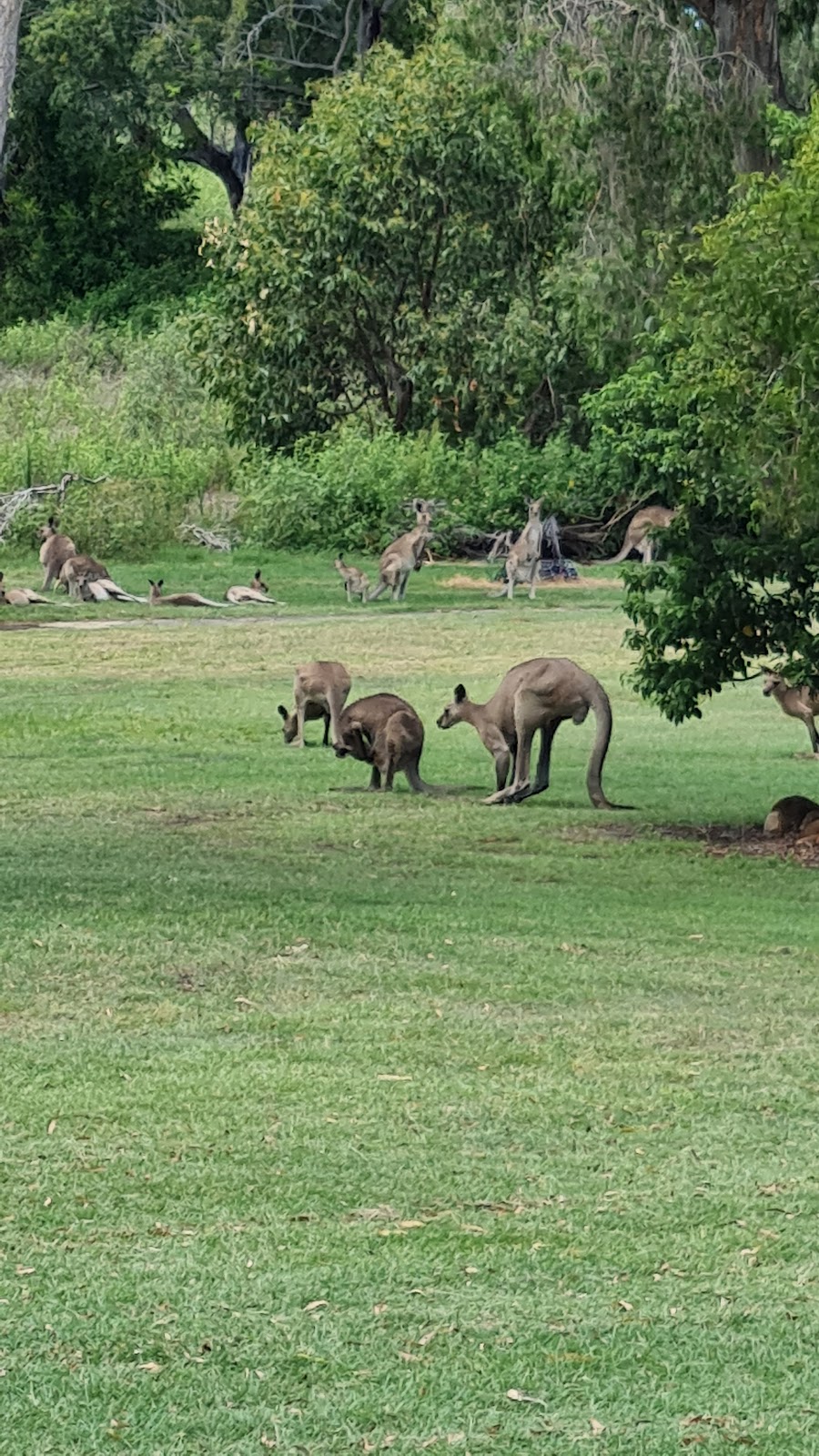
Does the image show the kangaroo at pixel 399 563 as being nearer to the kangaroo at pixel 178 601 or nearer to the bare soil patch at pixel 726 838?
the kangaroo at pixel 178 601

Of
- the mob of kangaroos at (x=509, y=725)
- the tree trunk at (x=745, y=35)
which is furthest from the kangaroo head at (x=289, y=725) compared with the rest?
the tree trunk at (x=745, y=35)

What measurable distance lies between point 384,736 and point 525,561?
15.6 m

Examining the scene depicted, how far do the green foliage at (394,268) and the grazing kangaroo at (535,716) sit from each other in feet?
67.4

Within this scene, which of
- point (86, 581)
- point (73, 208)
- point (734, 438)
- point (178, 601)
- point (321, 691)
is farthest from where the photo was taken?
point (73, 208)

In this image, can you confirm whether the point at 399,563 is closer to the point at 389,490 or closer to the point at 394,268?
the point at 389,490

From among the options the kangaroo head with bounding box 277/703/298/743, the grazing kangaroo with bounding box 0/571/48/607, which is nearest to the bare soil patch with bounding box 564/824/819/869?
the kangaroo head with bounding box 277/703/298/743

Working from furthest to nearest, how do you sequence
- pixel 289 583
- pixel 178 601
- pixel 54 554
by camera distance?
1. pixel 289 583
2. pixel 54 554
3. pixel 178 601

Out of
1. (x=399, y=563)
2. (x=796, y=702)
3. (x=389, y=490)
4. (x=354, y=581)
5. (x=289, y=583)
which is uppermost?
(x=389, y=490)

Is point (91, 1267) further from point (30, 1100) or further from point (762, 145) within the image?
point (762, 145)

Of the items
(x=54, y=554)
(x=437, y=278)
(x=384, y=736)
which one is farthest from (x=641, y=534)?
(x=384, y=736)

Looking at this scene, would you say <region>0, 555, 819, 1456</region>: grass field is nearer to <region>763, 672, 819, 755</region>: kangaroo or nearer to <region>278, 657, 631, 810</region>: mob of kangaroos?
<region>278, 657, 631, 810</region>: mob of kangaroos

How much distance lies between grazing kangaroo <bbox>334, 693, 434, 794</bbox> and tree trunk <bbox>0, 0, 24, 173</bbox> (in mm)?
5007

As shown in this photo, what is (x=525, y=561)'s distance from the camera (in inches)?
1184

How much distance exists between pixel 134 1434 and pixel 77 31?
43.3m
